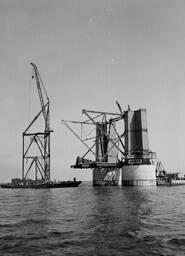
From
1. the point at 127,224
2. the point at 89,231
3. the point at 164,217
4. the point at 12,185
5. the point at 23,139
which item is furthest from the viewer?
the point at 12,185

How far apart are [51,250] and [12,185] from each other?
133442mm

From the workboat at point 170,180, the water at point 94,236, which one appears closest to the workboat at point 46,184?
the workboat at point 170,180

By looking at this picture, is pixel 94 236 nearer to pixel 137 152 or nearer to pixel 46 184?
pixel 137 152

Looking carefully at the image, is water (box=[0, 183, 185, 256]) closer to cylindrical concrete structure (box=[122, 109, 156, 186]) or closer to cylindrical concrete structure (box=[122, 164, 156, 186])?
cylindrical concrete structure (box=[122, 109, 156, 186])

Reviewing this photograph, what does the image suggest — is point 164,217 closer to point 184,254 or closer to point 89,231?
point 89,231

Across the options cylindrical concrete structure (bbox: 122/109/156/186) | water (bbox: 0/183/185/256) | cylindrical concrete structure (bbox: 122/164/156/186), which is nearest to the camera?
water (bbox: 0/183/185/256)

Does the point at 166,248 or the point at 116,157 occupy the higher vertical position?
the point at 116,157

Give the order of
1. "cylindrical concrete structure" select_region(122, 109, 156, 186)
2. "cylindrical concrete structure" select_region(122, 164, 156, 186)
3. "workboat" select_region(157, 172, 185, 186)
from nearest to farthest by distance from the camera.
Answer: "cylindrical concrete structure" select_region(122, 109, 156, 186), "cylindrical concrete structure" select_region(122, 164, 156, 186), "workboat" select_region(157, 172, 185, 186)

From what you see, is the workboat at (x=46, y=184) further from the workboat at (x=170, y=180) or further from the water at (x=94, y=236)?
the water at (x=94, y=236)

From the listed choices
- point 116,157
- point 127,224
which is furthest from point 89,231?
point 116,157

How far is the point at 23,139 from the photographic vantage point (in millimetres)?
130500

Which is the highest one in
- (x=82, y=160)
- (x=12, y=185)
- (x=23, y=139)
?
(x=23, y=139)

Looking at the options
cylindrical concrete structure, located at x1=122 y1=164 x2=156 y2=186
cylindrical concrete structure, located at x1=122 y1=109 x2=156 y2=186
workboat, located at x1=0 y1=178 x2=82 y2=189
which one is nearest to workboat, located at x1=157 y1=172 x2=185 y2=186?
cylindrical concrete structure, located at x1=122 y1=164 x2=156 y2=186

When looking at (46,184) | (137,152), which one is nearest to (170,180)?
(137,152)
